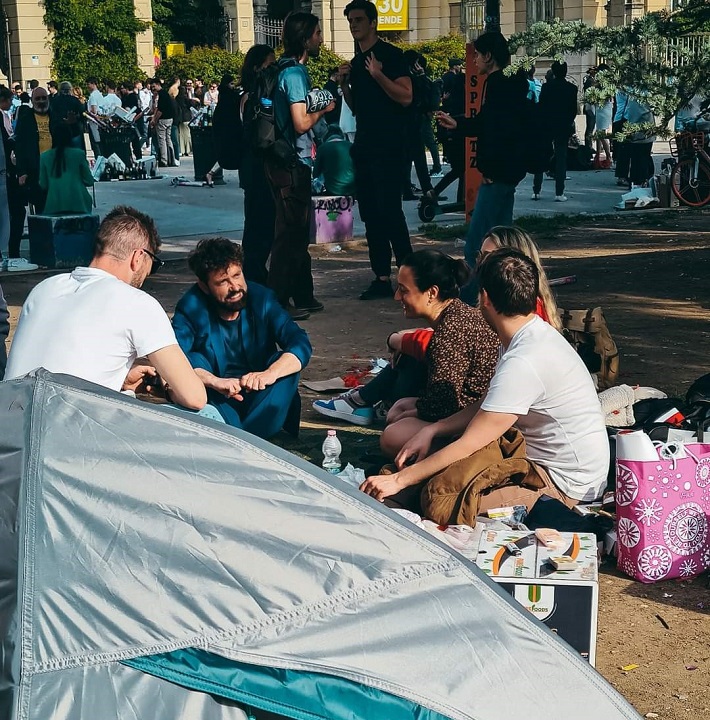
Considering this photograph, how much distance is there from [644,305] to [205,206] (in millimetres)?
8430

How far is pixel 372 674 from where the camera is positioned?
2697 mm

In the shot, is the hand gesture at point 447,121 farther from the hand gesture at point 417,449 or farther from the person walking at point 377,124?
the hand gesture at point 417,449

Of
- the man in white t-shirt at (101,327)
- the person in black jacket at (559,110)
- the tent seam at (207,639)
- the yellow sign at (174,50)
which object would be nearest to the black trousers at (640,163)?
the person in black jacket at (559,110)

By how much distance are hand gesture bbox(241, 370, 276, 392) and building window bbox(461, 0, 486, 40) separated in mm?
37133

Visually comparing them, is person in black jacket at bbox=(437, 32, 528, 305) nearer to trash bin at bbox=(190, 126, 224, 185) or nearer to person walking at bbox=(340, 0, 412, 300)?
person walking at bbox=(340, 0, 412, 300)

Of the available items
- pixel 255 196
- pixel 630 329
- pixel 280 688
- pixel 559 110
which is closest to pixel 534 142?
pixel 630 329

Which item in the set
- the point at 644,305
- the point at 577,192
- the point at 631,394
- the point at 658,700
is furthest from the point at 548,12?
the point at 658,700

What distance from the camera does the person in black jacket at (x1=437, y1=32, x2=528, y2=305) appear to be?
838 centimetres

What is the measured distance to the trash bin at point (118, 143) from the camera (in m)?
22.4

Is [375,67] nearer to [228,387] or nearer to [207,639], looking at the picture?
[228,387]

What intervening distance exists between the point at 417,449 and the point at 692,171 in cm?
1051

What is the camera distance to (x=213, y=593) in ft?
8.75

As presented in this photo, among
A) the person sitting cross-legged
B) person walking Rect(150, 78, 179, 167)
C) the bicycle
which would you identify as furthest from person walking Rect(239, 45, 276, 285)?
person walking Rect(150, 78, 179, 167)

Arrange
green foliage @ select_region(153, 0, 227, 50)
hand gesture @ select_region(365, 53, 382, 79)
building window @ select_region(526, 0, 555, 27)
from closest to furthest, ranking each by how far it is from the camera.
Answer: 1. hand gesture @ select_region(365, 53, 382, 79)
2. building window @ select_region(526, 0, 555, 27)
3. green foliage @ select_region(153, 0, 227, 50)
